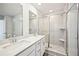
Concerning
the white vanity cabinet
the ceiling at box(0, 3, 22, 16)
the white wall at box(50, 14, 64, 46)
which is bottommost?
the white vanity cabinet

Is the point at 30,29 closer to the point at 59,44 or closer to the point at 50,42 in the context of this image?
the point at 50,42

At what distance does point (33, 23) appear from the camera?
323 cm

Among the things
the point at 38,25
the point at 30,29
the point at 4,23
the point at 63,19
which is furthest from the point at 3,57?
the point at 63,19

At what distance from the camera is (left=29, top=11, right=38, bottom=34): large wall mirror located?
3124 mm

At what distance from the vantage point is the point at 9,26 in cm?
195

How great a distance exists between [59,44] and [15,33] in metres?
→ 1.84

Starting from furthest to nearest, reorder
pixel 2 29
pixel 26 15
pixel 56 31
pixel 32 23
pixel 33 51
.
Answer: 1. pixel 56 31
2. pixel 32 23
3. pixel 26 15
4. pixel 33 51
5. pixel 2 29

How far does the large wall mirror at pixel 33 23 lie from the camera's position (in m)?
3.12

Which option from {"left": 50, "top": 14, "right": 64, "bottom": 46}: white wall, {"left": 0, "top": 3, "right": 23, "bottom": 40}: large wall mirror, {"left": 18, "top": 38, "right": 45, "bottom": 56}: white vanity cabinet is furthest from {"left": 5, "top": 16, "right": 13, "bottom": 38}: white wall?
{"left": 50, "top": 14, "right": 64, "bottom": 46}: white wall

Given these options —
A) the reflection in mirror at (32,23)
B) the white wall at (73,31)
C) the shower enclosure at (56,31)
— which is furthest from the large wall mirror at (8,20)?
the white wall at (73,31)

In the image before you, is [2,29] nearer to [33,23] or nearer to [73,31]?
[33,23]

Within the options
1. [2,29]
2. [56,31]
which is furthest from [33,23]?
[2,29]

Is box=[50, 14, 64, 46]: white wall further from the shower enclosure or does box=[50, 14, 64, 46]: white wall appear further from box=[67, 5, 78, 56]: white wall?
box=[67, 5, 78, 56]: white wall

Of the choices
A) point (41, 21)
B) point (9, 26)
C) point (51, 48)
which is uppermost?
point (41, 21)
